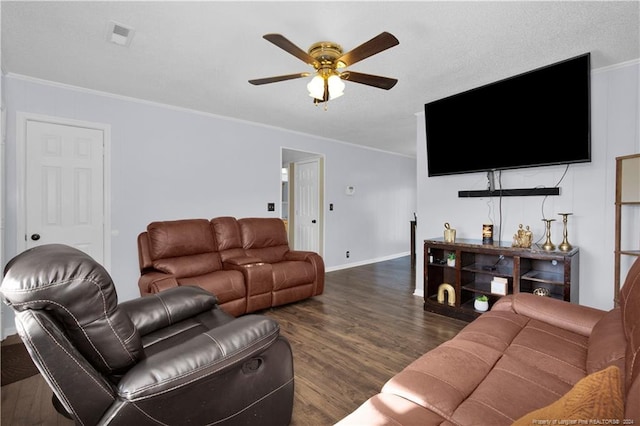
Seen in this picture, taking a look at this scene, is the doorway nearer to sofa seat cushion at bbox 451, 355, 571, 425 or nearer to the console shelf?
the console shelf

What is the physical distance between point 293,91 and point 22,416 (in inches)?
130

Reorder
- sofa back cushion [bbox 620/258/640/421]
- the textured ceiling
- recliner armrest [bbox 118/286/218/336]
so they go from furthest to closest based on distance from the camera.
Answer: the textured ceiling, recliner armrest [bbox 118/286/218/336], sofa back cushion [bbox 620/258/640/421]

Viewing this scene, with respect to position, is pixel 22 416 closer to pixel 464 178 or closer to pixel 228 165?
pixel 228 165

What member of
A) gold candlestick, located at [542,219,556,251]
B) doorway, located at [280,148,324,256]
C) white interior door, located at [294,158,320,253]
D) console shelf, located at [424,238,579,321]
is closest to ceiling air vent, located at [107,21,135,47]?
doorway, located at [280,148,324,256]

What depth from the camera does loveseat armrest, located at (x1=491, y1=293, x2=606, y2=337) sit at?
158 cm

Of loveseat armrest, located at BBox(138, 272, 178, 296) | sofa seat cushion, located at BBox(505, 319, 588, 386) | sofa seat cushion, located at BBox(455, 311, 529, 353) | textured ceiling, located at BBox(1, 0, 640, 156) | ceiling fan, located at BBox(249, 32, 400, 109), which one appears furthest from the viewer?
loveseat armrest, located at BBox(138, 272, 178, 296)

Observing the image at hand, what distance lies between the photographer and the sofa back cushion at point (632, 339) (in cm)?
55

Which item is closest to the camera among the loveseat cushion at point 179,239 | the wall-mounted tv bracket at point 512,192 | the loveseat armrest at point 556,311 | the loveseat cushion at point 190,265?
the loveseat armrest at point 556,311

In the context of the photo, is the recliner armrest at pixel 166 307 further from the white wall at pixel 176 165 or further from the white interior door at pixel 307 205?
the white interior door at pixel 307 205

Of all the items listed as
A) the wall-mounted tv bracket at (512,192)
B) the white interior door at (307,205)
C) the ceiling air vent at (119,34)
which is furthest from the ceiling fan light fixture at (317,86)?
the white interior door at (307,205)

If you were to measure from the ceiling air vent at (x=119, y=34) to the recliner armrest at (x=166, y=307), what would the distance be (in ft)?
6.14

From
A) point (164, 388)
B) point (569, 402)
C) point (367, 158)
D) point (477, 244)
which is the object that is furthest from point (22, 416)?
point (367, 158)

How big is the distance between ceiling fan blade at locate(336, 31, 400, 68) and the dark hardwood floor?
7.03ft

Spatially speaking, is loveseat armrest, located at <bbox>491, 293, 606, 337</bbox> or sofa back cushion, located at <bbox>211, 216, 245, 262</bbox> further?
sofa back cushion, located at <bbox>211, 216, 245, 262</bbox>
